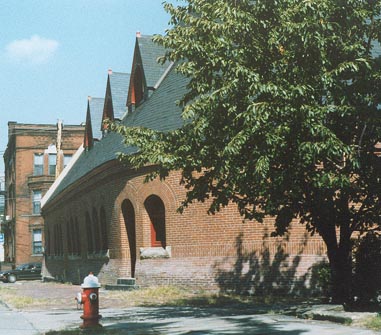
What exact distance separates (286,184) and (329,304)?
3656 millimetres

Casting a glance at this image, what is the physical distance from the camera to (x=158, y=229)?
21859mm

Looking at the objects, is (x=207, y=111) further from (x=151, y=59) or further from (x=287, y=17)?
(x=151, y=59)

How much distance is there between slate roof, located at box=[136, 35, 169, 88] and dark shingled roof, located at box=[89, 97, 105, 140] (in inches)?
270

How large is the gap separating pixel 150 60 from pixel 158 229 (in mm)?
8122

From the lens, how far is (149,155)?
12.0m

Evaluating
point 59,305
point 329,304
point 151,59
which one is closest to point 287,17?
point 329,304

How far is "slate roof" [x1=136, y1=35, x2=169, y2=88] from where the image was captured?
984 inches

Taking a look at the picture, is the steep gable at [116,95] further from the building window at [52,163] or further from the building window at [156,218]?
the building window at [52,163]

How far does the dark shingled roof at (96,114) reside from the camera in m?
31.3

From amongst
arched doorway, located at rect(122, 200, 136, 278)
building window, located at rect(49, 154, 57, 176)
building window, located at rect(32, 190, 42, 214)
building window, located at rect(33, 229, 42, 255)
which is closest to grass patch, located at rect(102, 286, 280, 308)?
arched doorway, located at rect(122, 200, 136, 278)

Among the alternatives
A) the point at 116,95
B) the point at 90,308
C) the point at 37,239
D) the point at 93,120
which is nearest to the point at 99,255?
the point at 116,95

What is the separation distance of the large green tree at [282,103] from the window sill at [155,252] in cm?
831

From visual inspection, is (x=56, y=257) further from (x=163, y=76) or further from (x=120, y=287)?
(x=163, y=76)

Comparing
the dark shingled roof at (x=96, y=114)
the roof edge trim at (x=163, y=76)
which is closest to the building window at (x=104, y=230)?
the roof edge trim at (x=163, y=76)
